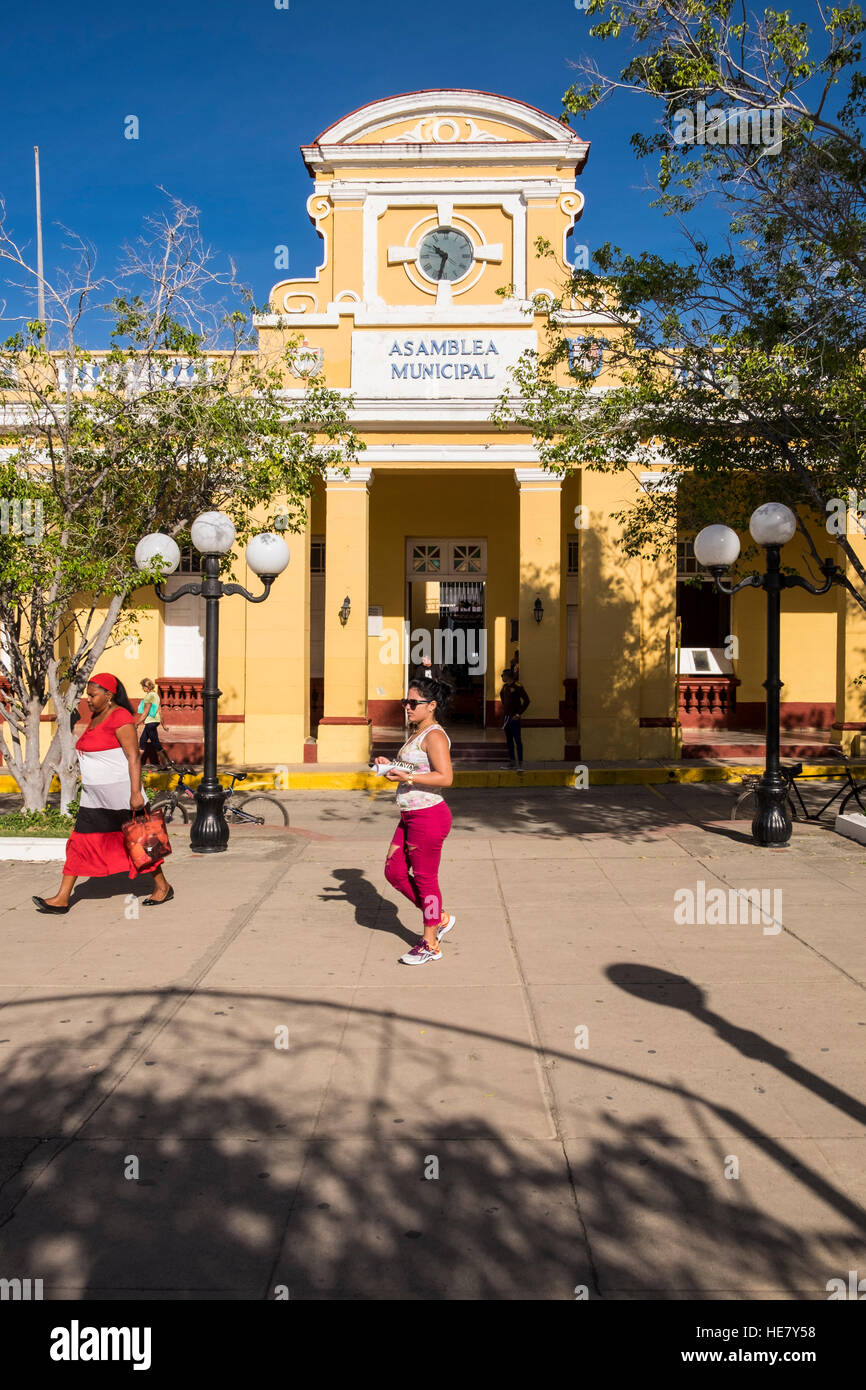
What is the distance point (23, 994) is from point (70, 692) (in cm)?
566

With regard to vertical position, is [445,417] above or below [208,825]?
above

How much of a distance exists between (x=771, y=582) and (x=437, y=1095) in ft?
23.5

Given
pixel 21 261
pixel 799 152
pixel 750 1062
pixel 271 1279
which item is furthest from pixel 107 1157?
pixel 799 152

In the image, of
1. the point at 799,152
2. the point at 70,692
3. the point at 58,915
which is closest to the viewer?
the point at 58,915

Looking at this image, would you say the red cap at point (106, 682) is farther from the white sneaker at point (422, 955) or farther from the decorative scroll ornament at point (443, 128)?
the decorative scroll ornament at point (443, 128)

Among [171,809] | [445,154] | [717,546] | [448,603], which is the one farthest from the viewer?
[448,603]

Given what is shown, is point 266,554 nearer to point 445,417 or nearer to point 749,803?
point 749,803

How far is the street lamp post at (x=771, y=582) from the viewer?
9727 mm

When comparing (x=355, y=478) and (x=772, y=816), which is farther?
(x=355, y=478)

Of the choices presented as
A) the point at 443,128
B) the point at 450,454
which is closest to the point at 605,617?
the point at 450,454

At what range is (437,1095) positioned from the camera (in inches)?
176

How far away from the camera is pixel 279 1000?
18.7 ft

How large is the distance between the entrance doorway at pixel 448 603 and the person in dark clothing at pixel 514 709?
3817 millimetres
